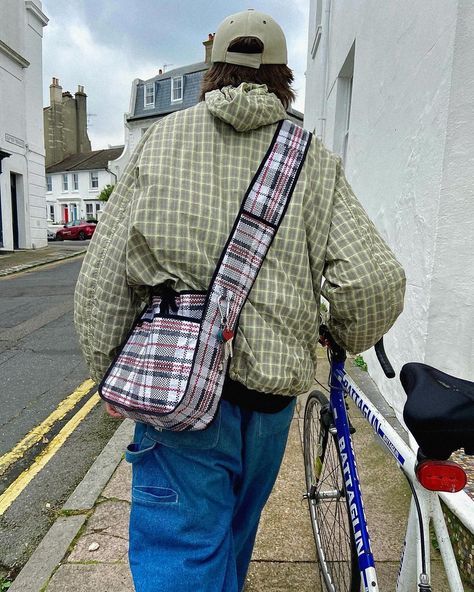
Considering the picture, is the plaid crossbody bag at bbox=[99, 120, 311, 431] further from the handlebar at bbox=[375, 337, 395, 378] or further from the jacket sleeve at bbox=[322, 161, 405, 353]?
the handlebar at bbox=[375, 337, 395, 378]

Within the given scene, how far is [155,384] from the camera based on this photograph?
1.17 m

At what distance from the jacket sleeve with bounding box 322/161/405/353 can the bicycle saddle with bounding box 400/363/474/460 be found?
226 millimetres

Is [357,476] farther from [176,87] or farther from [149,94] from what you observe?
[149,94]

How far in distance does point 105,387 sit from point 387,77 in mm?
3516

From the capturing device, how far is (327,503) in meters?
2.17

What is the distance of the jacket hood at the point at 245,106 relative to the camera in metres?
1.20

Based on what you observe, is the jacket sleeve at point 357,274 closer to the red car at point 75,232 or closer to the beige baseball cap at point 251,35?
the beige baseball cap at point 251,35

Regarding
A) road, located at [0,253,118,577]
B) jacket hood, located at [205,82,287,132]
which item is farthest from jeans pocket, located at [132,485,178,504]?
road, located at [0,253,118,577]

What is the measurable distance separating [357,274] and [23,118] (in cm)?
1916

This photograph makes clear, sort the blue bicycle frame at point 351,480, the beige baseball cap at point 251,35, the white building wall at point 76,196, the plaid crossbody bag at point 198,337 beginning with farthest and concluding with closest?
the white building wall at point 76,196 → the blue bicycle frame at point 351,480 → the beige baseball cap at point 251,35 → the plaid crossbody bag at point 198,337

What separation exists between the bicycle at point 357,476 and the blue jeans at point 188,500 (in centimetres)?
40

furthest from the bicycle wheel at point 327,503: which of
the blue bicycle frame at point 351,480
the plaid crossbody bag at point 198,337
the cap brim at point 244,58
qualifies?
the cap brim at point 244,58

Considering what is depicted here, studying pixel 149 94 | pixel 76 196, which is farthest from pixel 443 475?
pixel 76 196

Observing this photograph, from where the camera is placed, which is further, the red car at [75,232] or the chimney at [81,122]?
the chimney at [81,122]
